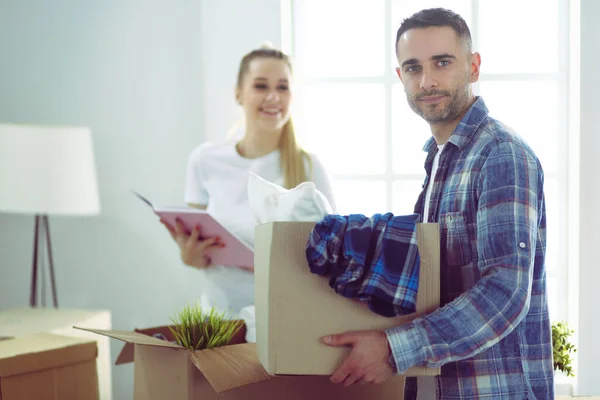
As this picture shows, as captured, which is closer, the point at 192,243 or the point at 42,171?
the point at 192,243

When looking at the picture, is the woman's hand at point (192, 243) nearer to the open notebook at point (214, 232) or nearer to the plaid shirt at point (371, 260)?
the open notebook at point (214, 232)

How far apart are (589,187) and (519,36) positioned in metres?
0.72

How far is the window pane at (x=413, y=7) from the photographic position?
2.54m

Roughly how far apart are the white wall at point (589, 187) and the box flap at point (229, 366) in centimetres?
172

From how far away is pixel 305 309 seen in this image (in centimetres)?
95

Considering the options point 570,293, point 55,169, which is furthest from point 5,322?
point 570,293

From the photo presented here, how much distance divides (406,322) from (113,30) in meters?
2.10

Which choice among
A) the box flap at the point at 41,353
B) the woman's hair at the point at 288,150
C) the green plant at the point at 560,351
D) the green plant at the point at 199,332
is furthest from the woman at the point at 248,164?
the green plant at the point at 560,351

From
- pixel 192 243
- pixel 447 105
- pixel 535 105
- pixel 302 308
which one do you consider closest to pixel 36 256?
pixel 192 243

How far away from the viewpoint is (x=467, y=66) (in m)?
1.12

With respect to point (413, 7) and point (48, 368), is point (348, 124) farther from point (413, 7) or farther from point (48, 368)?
point (48, 368)

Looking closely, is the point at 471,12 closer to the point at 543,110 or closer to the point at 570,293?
the point at 543,110

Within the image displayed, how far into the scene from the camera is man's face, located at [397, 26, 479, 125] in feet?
3.56

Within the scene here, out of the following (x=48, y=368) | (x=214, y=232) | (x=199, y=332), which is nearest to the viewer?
(x=199, y=332)
